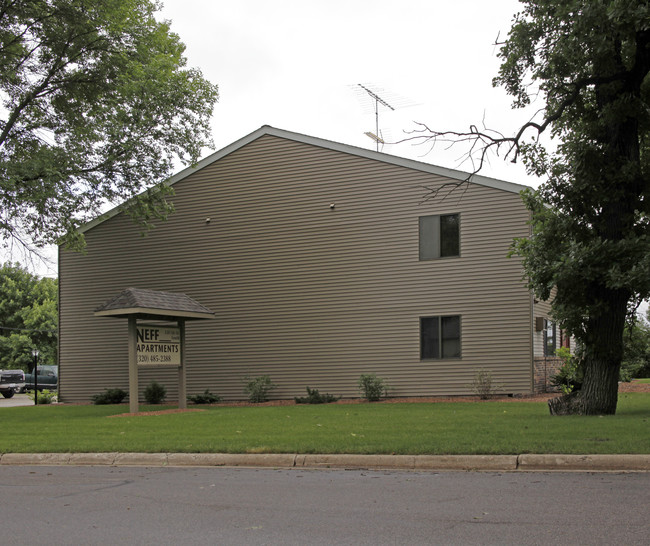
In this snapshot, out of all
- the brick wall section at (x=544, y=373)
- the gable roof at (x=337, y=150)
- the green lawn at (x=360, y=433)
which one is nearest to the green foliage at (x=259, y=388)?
the green lawn at (x=360, y=433)

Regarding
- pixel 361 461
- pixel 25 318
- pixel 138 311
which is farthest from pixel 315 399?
pixel 25 318

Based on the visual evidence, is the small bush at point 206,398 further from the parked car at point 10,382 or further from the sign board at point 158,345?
the parked car at point 10,382

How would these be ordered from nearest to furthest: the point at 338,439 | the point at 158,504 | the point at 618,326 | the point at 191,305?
the point at 158,504
the point at 338,439
the point at 618,326
the point at 191,305

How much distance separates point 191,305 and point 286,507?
15224 millimetres

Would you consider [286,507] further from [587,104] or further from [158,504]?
[587,104]

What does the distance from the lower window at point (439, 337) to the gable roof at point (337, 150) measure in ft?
13.7

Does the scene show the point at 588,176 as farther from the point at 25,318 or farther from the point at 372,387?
the point at 25,318

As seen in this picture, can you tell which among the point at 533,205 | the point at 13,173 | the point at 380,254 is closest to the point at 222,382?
the point at 380,254

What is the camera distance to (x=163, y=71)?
24.1 metres

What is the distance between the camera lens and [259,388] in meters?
23.8

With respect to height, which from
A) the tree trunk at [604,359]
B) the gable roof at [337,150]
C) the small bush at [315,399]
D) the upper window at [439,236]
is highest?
the gable roof at [337,150]

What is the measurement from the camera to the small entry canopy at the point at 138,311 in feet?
62.3

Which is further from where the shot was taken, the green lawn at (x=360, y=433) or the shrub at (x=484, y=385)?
the shrub at (x=484, y=385)

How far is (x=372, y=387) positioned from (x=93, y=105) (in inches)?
525
